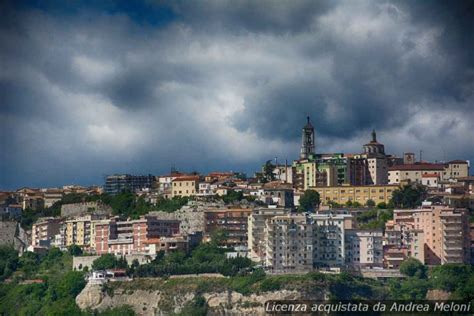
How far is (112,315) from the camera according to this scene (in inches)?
1716

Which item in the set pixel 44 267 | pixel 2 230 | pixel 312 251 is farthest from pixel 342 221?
pixel 2 230

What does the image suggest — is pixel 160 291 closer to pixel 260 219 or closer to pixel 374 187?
pixel 260 219

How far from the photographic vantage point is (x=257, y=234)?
151 feet

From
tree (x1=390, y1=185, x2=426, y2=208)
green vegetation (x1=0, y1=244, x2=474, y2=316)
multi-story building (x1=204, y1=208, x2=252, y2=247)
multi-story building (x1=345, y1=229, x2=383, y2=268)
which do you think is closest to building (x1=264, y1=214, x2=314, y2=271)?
green vegetation (x1=0, y1=244, x2=474, y2=316)

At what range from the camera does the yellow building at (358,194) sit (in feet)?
166

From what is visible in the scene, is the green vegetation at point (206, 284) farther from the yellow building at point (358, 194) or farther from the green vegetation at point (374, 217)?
the yellow building at point (358, 194)

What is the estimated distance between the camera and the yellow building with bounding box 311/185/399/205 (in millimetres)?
50500

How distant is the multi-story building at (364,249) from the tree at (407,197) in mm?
4410

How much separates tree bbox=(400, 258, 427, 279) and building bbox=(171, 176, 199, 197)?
11.4m

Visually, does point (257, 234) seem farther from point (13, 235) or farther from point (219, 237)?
point (13, 235)

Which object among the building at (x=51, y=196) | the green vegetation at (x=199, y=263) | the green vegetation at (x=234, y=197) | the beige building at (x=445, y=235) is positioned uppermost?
the building at (x=51, y=196)

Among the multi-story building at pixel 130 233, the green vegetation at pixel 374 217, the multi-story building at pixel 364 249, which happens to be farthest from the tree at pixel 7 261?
the multi-story building at pixel 364 249

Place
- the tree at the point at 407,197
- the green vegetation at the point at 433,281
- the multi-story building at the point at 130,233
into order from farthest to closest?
the tree at the point at 407,197 < the multi-story building at the point at 130,233 < the green vegetation at the point at 433,281

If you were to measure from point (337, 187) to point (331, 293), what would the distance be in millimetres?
10316
